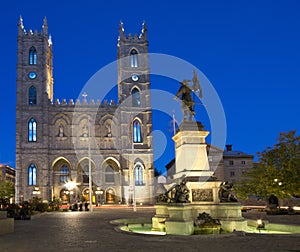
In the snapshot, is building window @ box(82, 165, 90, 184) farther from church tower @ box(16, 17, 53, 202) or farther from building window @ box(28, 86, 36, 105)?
building window @ box(28, 86, 36, 105)

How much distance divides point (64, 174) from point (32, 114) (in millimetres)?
11251

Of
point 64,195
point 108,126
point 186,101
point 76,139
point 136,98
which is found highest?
point 136,98

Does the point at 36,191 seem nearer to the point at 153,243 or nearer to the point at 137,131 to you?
the point at 137,131

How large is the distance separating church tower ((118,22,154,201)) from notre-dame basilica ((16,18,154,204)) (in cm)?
16

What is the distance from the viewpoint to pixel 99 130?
67688 millimetres

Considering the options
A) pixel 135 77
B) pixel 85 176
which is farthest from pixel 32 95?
pixel 135 77

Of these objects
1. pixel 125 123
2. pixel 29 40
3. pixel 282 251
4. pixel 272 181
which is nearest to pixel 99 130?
pixel 125 123

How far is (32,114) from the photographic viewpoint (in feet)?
214

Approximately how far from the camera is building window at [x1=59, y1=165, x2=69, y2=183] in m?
66.4

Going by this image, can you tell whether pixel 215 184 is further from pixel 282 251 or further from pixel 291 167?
pixel 291 167

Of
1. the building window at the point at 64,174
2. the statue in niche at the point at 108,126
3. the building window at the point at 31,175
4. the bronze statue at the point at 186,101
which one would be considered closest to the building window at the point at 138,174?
the statue in niche at the point at 108,126

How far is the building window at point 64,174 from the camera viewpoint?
218 feet

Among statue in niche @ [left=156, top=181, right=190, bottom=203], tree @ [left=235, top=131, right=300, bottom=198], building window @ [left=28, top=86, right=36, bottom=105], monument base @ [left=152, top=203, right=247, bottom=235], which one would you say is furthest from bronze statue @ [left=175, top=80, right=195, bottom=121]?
building window @ [left=28, top=86, right=36, bottom=105]

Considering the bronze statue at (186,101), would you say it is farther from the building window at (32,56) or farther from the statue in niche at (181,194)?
the building window at (32,56)
